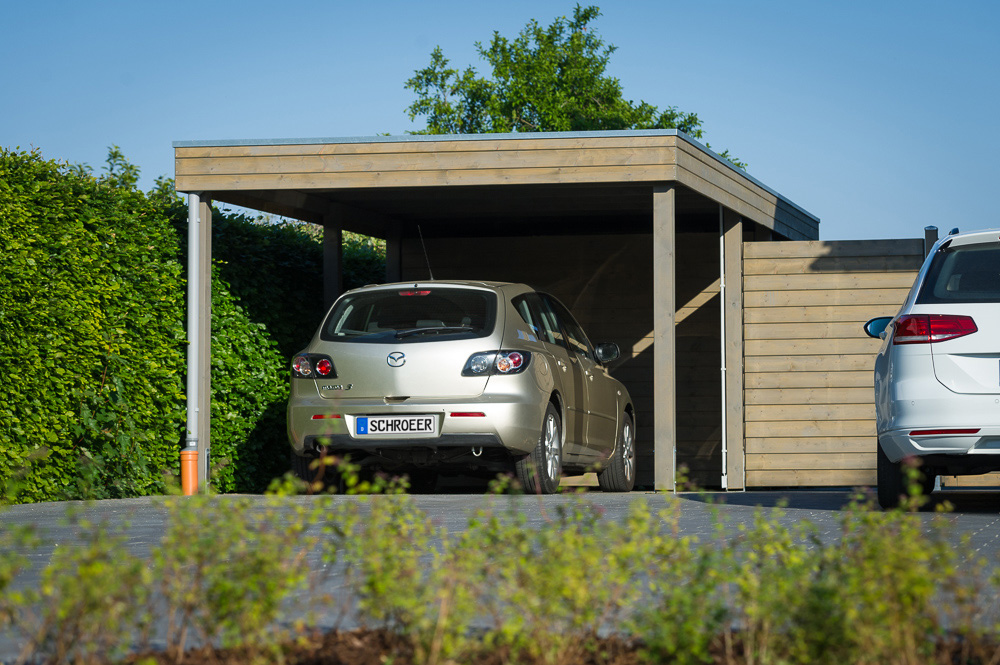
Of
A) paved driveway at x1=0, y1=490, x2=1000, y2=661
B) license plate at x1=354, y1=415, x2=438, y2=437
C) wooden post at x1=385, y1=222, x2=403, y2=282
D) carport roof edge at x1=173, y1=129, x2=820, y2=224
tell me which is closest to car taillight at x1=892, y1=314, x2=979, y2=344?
paved driveway at x1=0, y1=490, x2=1000, y2=661

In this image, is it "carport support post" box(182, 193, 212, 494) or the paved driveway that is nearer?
the paved driveway

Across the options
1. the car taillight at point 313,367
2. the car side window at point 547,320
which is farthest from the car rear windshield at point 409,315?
the car side window at point 547,320

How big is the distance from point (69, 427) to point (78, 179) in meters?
1.80

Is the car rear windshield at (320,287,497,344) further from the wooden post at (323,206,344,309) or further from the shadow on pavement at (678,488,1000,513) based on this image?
the wooden post at (323,206,344,309)

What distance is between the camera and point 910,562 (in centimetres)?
299

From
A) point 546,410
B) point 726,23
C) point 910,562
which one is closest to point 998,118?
point 726,23

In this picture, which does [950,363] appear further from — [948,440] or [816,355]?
[816,355]

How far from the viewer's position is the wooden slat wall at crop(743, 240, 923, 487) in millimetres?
12180

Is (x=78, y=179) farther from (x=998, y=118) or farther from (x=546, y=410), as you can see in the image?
(x=998, y=118)

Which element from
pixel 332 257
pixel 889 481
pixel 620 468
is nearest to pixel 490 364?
pixel 889 481

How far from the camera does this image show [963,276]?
291 inches

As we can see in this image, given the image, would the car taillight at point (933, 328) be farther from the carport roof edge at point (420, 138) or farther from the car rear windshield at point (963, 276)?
the carport roof edge at point (420, 138)

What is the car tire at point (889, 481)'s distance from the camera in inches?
305

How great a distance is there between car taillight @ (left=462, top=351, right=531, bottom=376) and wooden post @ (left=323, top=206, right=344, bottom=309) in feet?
13.7
